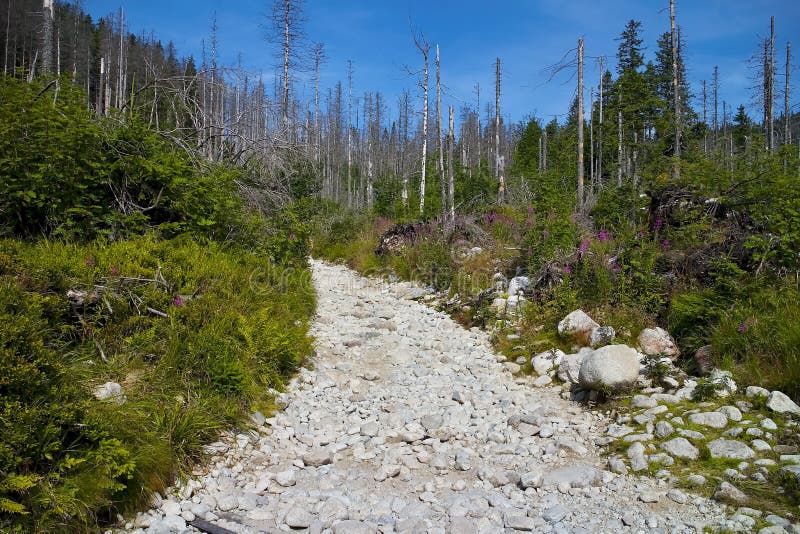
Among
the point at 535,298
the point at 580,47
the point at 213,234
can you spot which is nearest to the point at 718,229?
the point at 535,298

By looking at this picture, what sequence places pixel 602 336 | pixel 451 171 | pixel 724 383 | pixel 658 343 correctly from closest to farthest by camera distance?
pixel 724 383
pixel 658 343
pixel 602 336
pixel 451 171

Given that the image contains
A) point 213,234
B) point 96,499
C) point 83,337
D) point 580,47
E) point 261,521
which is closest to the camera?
point 96,499

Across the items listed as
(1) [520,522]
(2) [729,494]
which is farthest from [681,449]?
(1) [520,522]

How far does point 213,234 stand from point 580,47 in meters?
14.7

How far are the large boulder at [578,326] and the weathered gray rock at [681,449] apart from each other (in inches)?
94.3

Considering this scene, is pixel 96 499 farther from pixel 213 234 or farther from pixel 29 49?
pixel 29 49

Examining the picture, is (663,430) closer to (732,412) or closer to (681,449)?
(681,449)

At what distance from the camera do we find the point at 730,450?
11.9 feet

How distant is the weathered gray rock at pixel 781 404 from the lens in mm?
3932

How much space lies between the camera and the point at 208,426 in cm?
399

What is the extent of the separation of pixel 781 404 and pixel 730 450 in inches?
32.6

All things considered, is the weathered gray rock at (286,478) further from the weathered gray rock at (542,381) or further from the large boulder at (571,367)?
the large boulder at (571,367)

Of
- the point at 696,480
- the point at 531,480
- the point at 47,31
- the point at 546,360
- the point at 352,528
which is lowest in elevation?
the point at 352,528

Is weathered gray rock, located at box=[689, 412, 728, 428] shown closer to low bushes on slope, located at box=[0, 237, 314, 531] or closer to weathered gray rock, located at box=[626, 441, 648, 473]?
weathered gray rock, located at box=[626, 441, 648, 473]
